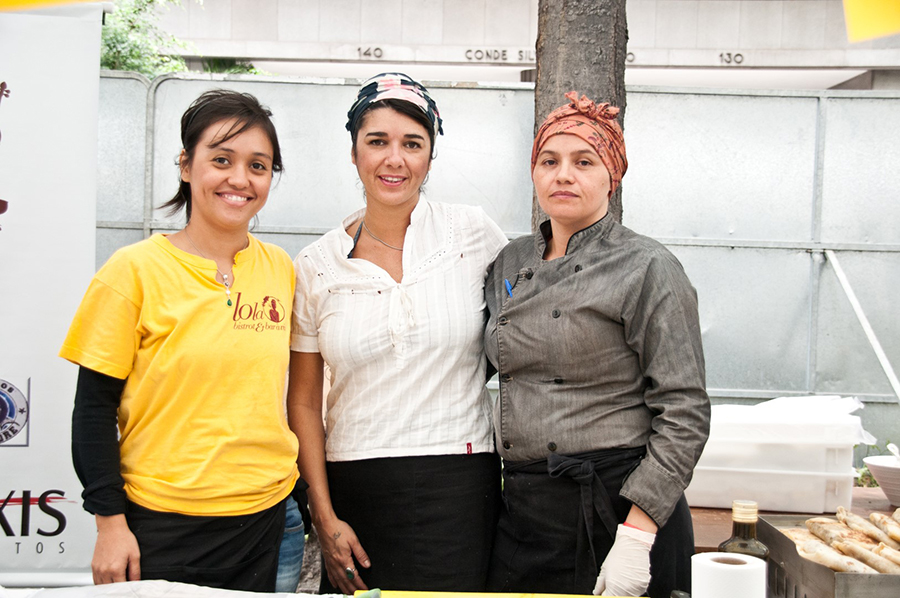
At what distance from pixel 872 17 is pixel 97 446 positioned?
2974 mm

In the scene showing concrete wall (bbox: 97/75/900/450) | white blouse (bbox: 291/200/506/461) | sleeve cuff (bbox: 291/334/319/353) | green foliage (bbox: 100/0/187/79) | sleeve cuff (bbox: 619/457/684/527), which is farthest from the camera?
green foliage (bbox: 100/0/187/79)

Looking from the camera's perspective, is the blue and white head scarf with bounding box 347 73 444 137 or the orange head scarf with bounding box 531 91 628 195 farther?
the blue and white head scarf with bounding box 347 73 444 137

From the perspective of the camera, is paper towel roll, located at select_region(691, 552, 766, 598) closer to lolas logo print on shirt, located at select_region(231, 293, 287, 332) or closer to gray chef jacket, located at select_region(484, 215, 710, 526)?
gray chef jacket, located at select_region(484, 215, 710, 526)

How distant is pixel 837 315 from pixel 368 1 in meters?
7.48

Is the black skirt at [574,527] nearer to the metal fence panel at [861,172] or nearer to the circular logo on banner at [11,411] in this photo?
the circular logo on banner at [11,411]

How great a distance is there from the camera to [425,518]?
2023 millimetres

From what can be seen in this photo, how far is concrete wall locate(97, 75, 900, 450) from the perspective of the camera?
15.8 feet

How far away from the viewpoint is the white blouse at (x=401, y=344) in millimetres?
2014

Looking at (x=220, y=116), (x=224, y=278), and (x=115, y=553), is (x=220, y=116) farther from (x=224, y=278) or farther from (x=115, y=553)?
(x=115, y=553)

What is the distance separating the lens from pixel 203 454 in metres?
1.75

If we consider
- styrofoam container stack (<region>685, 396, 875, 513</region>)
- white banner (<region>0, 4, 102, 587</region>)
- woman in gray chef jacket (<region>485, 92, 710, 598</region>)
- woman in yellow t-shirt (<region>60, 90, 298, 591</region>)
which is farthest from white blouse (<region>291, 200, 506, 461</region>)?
white banner (<region>0, 4, 102, 587</region>)

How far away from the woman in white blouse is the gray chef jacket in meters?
0.15

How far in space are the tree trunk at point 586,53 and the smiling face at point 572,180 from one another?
0.98 meters

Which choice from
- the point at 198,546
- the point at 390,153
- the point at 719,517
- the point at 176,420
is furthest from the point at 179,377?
the point at 719,517
